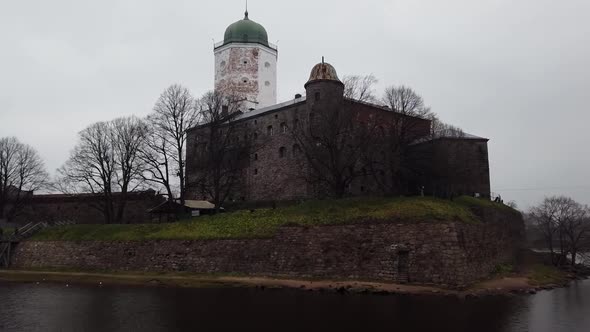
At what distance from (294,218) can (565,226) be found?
28940 mm

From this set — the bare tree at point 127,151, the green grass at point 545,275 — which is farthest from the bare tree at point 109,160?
the green grass at point 545,275

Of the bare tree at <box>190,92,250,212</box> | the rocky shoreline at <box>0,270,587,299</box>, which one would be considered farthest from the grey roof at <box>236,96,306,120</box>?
the rocky shoreline at <box>0,270,587,299</box>

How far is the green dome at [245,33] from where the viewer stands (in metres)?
58.5

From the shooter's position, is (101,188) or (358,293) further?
(101,188)

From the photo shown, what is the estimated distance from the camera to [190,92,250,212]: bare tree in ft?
139

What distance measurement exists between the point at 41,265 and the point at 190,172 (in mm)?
13641

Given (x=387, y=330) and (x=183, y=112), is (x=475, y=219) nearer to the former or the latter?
(x=387, y=330)

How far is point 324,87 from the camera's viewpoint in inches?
1592

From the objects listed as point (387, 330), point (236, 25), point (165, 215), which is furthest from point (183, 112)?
point (387, 330)

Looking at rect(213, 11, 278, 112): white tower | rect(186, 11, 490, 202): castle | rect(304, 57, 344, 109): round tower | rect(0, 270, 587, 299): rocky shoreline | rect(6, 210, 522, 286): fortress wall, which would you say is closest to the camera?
rect(0, 270, 587, 299): rocky shoreline

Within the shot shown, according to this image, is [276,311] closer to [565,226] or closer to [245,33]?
[565,226]

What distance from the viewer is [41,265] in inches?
1523

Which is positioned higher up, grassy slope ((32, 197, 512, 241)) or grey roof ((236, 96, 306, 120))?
grey roof ((236, 96, 306, 120))

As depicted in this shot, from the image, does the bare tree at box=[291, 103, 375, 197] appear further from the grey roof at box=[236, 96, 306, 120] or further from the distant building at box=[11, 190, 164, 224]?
the distant building at box=[11, 190, 164, 224]
